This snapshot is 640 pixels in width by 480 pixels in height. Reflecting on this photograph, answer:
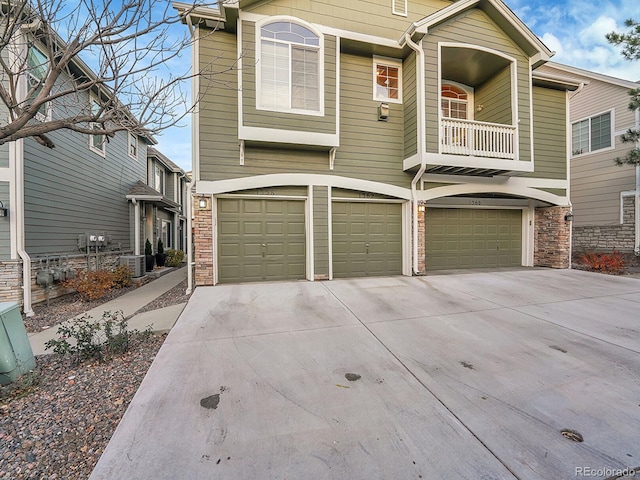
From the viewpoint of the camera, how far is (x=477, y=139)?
754 cm

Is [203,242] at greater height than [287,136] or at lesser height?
lesser

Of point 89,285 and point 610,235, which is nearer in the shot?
point 89,285

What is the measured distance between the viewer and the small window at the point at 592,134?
35.2 ft

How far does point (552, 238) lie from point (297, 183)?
8542 millimetres

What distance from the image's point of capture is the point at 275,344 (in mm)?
3516

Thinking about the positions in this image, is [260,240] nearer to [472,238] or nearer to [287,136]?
[287,136]

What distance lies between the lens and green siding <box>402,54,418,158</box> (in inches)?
283

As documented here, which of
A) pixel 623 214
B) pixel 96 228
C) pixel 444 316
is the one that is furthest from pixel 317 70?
pixel 623 214

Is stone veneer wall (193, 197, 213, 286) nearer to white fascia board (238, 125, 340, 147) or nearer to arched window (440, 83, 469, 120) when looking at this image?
white fascia board (238, 125, 340, 147)

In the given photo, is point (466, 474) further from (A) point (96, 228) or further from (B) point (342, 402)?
(A) point (96, 228)

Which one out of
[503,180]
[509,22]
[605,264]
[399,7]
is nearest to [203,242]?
[399,7]

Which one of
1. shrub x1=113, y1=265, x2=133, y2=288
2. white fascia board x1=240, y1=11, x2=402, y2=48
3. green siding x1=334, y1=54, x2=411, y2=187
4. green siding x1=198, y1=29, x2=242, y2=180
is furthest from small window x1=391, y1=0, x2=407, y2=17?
shrub x1=113, y1=265, x2=133, y2=288

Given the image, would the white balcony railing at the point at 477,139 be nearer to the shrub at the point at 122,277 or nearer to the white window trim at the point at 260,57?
the white window trim at the point at 260,57

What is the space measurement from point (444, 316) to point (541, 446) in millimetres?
2649
